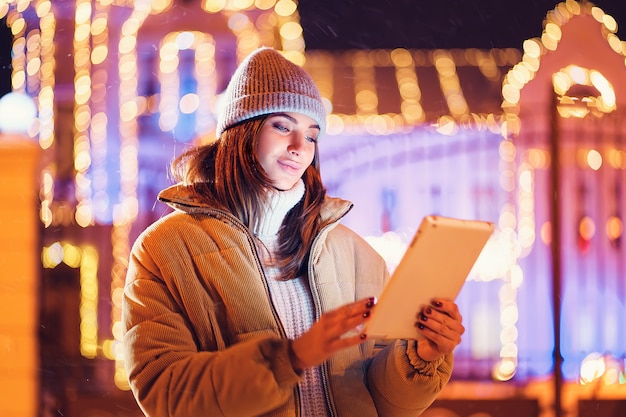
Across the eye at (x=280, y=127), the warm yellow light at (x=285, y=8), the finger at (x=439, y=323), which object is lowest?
the finger at (x=439, y=323)

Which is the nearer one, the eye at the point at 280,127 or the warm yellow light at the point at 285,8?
the eye at the point at 280,127

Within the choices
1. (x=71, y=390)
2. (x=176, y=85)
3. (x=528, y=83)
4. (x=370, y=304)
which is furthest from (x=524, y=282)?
(x=370, y=304)

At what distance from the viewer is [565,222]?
15.7ft

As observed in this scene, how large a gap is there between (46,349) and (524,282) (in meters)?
3.43

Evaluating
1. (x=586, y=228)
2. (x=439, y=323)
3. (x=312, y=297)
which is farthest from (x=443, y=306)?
(x=586, y=228)

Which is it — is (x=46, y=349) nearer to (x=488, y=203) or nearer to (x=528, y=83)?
(x=488, y=203)

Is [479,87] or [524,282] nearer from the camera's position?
[524,282]

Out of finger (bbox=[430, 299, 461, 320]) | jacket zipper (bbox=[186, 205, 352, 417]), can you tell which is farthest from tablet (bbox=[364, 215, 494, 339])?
jacket zipper (bbox=[186, 205, 352, 417])

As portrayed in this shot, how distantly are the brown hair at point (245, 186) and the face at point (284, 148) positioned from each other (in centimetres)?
2

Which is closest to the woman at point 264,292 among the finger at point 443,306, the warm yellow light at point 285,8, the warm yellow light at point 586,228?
the finger at point 443,306

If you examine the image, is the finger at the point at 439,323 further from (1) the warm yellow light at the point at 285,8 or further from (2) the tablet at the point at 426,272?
(1) the warm yellow light at the point at 285,8

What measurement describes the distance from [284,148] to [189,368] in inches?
24.4

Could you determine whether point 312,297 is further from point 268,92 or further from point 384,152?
point 384,152

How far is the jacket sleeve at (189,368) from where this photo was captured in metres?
1.44
